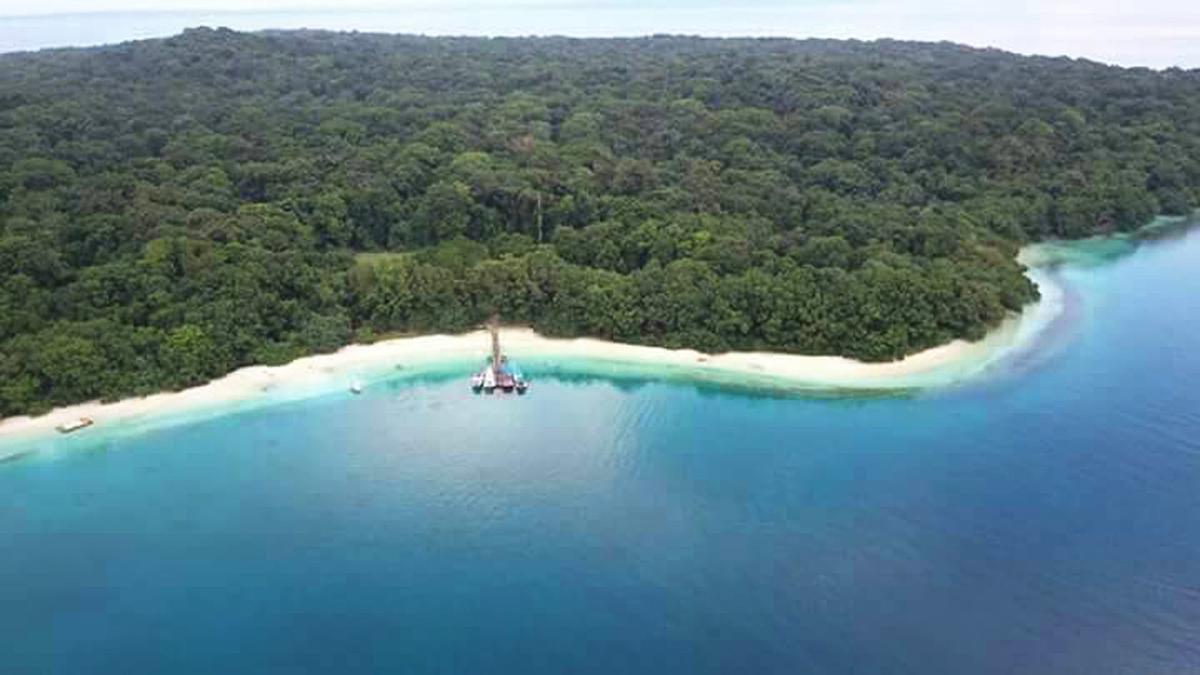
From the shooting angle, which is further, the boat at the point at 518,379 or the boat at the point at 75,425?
the boat at the point at 518,379

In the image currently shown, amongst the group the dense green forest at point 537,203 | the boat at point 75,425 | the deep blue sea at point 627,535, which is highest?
the dense green forest at point 537,203

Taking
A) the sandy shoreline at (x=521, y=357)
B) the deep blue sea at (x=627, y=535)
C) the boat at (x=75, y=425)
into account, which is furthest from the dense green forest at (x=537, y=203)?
the deep blue sea at (x=627, y=535)

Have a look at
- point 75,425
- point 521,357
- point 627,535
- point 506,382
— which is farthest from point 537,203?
point 627,535

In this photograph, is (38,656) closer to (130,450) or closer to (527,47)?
Result: (130,450)

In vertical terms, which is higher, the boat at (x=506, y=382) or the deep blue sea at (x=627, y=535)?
the boat at (x=506, y=382)

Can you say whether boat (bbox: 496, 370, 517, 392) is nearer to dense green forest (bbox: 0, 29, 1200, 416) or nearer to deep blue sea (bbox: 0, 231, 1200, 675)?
deep blue sea (bbox: 0, 231, 1200, 675)

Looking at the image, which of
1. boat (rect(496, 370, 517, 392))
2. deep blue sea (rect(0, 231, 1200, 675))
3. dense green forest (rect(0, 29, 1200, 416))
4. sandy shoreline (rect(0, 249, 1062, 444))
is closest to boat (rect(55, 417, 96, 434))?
sandy shoreline (rect(0, 249, 1062, 444))

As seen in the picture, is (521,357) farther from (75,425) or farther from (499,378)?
(75,425)

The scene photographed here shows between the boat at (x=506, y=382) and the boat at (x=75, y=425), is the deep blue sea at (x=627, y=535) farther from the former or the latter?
the boat at (x=75, y=425)
